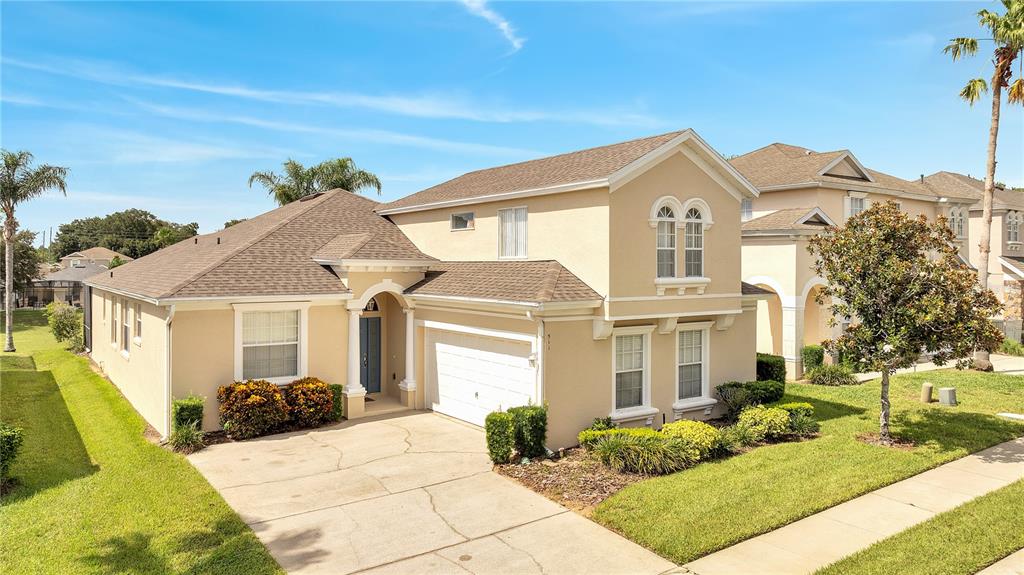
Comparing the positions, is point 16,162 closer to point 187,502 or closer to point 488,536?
point 187,502

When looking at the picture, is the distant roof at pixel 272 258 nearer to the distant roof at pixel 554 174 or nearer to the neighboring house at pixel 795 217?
the distant roof at pixel 554 174

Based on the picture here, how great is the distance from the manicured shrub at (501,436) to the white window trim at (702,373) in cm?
521

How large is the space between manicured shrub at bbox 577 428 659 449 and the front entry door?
8052 mm

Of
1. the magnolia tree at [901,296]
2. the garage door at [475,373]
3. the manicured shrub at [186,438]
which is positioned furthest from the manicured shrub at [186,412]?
the magnolia tree at [901,296]

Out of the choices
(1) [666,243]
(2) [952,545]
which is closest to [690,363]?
(1) [666,243]

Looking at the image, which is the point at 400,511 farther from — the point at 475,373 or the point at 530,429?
the point at 475,373

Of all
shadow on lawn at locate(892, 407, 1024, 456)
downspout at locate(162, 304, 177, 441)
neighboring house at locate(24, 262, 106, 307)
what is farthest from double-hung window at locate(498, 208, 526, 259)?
neighboring house at locate(24, 262, 106, 307)

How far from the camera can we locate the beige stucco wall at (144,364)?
1427 cm

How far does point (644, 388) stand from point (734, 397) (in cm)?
284

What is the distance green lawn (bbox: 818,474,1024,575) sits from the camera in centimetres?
797

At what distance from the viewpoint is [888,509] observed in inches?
399

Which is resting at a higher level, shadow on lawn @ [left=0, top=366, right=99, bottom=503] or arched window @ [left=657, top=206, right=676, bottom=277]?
arched window @ [left=657, top=206, right=676, bottom=277]

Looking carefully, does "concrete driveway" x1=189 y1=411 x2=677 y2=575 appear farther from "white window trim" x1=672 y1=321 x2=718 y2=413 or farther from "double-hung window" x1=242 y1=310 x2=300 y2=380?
"white window trim" x1=672 y1=321 x2=718 y2=413

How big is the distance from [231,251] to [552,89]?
11.3 metres
